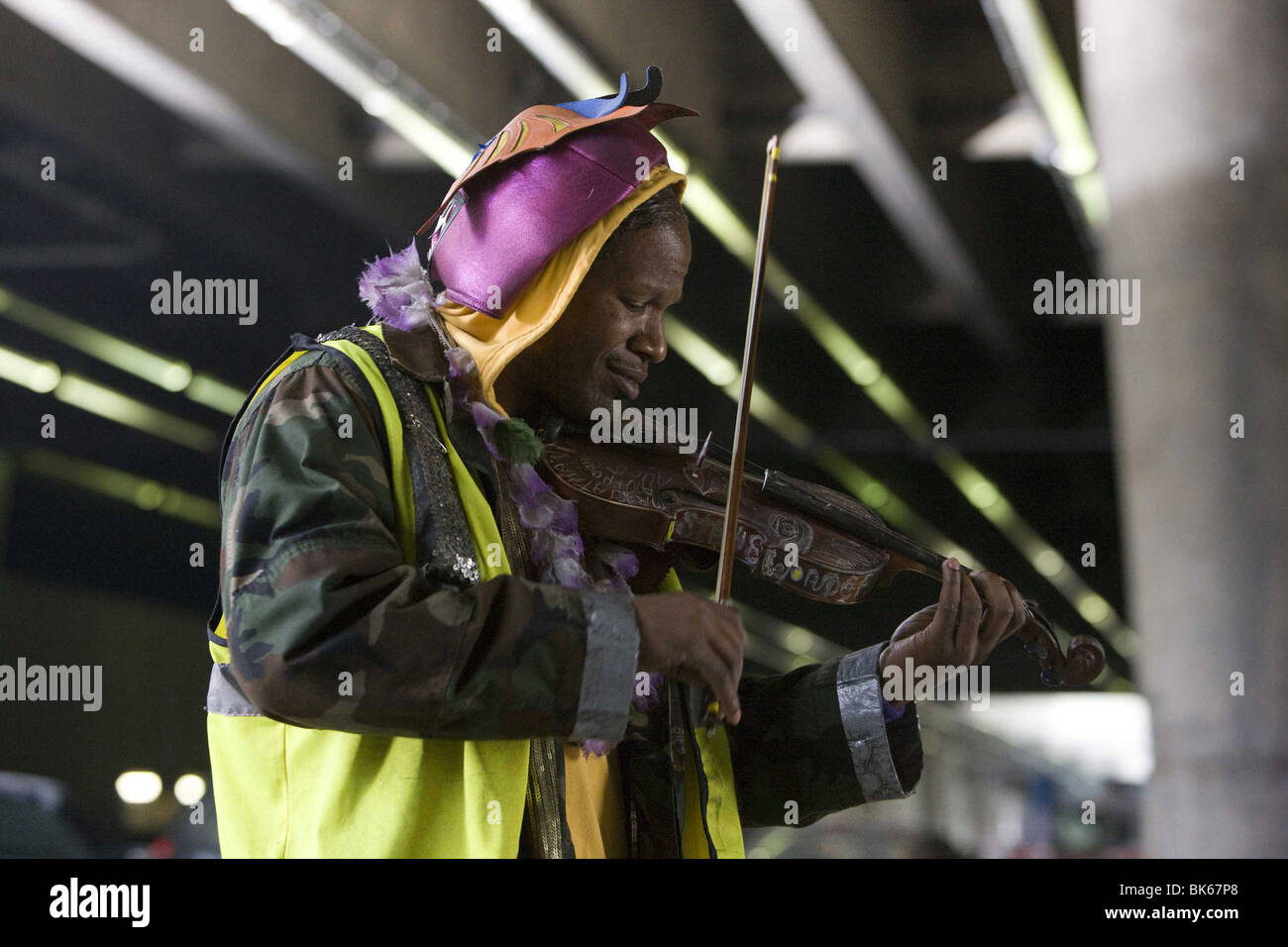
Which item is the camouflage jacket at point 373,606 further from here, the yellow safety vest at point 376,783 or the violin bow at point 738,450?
the violin bow at point 738,450

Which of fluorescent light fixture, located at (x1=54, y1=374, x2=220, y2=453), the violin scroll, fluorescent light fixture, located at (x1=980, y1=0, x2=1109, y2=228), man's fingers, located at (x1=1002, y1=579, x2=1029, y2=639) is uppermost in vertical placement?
fluorescent light fixture, located at (x1=980, y1=0, x2=1109, y2=228)

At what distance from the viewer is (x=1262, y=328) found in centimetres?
459

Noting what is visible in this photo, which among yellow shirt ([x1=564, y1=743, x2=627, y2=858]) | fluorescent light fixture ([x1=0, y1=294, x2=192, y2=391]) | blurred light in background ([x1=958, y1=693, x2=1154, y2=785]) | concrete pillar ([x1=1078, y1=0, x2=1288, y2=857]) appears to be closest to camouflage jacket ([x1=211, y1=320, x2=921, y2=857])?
yellow shirt ([x1=564, y1=743, x2=627, y2=858])

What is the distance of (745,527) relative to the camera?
7.31 feet

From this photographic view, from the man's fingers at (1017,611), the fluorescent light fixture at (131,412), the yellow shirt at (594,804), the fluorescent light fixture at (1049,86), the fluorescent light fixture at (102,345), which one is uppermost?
the fluorescent light fixture at (1049,86)

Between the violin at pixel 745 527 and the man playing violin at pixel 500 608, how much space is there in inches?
2.4

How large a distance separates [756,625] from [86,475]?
644cm

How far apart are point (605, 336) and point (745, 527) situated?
38 cm

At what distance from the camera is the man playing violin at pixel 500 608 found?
155 cm

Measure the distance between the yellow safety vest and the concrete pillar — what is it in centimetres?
342

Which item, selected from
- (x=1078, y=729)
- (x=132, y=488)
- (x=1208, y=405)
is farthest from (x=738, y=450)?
(x=1078, y=729)

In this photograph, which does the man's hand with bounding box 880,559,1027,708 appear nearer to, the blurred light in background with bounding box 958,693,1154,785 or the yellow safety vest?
the yellow safety vest

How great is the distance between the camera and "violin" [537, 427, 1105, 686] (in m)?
2.21

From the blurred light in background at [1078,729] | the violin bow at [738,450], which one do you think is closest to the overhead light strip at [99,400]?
the violin bow at [738,450]
